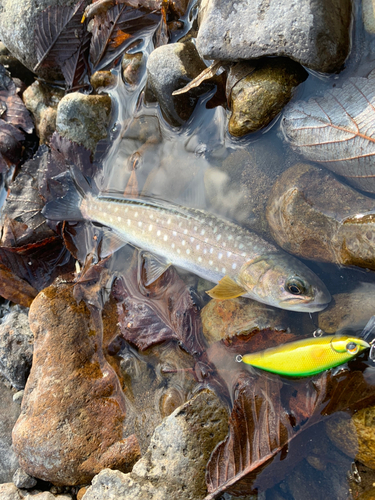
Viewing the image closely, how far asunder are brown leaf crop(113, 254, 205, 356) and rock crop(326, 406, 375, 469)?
1.45 metres

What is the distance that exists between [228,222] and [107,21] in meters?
3.26

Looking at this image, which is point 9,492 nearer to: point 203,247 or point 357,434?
point 203,247

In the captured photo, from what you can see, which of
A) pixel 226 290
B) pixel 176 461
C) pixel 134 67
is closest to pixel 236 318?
pixel 226 290

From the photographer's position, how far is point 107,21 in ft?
15.2

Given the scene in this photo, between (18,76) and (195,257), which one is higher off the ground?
(18,76)

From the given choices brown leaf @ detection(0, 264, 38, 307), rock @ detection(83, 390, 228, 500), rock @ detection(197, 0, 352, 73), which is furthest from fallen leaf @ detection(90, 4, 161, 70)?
rock @ detection(83, 390, 228, 500)

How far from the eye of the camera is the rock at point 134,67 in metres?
4.57

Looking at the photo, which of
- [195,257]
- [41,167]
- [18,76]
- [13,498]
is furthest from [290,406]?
[18,76]

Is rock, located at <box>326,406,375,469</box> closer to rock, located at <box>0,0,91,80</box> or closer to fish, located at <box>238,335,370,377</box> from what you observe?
fish, located at <box>238,335,370,377</box>

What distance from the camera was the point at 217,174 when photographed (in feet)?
13.5

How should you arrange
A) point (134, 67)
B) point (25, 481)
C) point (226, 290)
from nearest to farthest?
1. point (226, 290)
2. point (25, 481)
3. point (134, 67)

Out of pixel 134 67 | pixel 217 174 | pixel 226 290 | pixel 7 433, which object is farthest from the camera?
pixel 134 67

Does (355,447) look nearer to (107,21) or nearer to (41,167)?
(41,167)

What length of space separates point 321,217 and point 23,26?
4.89m
